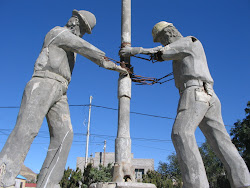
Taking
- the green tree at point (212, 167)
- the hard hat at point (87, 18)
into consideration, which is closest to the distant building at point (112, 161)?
the green tree at point (212, 167)

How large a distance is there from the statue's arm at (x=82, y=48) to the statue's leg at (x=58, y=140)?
79cm

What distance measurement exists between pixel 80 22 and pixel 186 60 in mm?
1951

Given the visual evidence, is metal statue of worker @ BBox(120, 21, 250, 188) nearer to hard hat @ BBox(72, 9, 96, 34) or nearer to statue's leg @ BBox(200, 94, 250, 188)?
statue's leg @ BBox(200, 94, 250, 188)

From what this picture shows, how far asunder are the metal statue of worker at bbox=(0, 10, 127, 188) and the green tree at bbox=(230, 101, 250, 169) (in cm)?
1788

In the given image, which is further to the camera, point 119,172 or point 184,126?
point 119,172

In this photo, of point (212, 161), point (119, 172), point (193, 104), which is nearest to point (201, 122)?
point (193, 104)

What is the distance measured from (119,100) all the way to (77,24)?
209 centimetres

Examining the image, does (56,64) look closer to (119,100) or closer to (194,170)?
(119,100)

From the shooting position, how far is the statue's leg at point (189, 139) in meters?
3.68

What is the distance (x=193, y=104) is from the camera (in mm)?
4066

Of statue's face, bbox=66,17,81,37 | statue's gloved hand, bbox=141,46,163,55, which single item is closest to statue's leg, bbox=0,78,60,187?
statue's face, bbox=66,17,81,37

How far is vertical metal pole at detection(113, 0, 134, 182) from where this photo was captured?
16.6ft

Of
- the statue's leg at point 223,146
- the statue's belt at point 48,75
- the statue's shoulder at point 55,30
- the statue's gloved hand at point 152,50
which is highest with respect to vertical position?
the statue's shoulder at point 55,30

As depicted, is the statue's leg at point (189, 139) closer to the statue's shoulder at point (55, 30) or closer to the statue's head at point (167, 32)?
the statue's head at point (167, 32)
